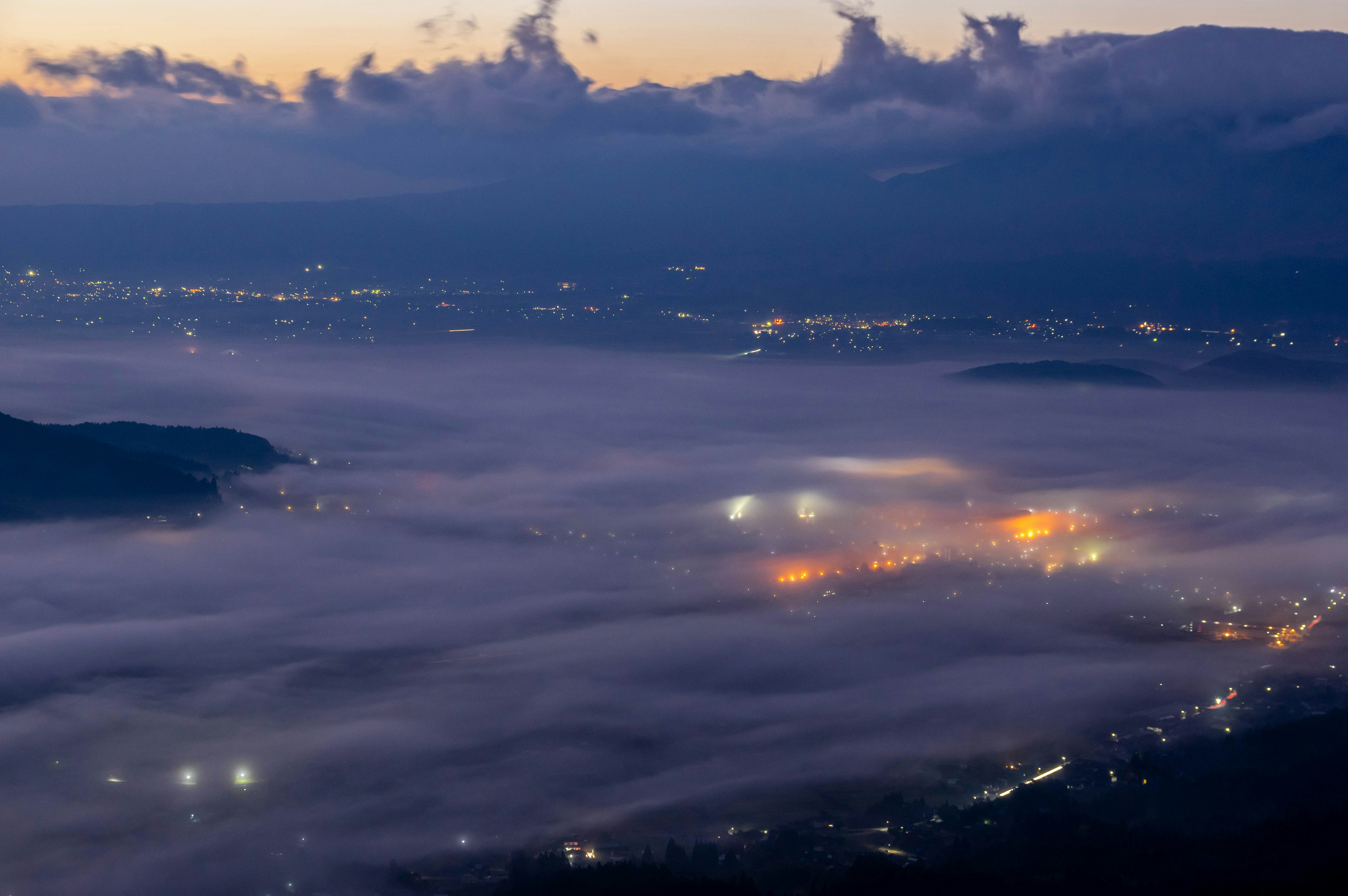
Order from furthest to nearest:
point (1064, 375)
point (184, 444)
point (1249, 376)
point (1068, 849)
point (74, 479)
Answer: point (1249, 376) → point (1064, 375) → point (184, 444) → point (74, 479) → point (1068, 849)

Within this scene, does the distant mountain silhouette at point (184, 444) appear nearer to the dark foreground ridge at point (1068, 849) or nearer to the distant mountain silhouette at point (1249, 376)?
the dark foreground ridge at point (1068, 849)

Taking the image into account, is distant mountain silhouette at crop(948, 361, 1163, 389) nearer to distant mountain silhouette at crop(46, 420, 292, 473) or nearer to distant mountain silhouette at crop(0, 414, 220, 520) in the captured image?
distant mountain silhouette at crop(46, 420, 292, 473)

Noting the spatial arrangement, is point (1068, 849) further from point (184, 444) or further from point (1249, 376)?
point (1249, 376)

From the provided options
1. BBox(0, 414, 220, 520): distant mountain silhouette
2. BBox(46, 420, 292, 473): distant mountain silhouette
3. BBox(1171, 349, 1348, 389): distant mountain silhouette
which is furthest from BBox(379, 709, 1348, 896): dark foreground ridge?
BBox(1171, 349, 1348, 389): distant mountain silhouette

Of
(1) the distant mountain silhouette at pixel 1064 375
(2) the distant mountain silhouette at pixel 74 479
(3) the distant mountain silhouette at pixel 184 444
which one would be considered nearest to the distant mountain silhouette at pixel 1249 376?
(1) the distant mountain silhouette at pixel 1064 375

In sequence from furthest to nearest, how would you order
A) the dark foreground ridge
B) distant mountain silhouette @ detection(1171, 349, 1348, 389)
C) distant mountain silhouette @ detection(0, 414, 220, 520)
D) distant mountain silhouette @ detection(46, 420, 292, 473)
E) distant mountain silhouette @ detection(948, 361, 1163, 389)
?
distant mountain silhouette @ detection(1171, 349, 1348, 389) → distant mountain silhouette @ detection(948, 361, 1163, 389) → distant mountain silhouette @ detection(46, 420, 292, 473) → distant mountain silhouette @ detection(0, 414, 220, 520) → the dark foreground ridge

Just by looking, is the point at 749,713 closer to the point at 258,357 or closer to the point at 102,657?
the point at 102,657

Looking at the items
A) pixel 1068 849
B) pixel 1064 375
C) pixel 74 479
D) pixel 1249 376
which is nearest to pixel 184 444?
pixel 74 479
